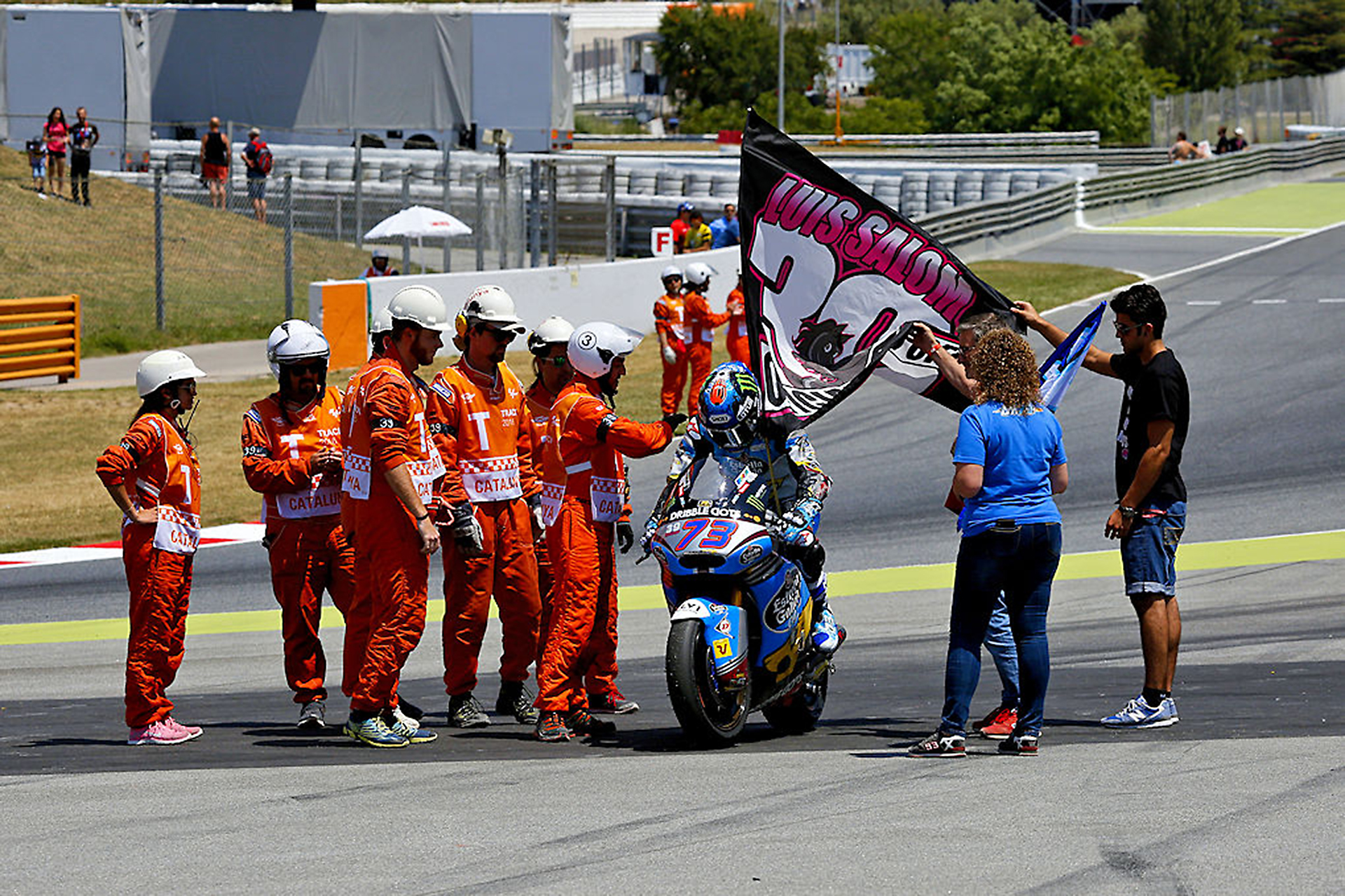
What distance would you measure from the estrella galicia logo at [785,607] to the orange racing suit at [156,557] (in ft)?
8.86

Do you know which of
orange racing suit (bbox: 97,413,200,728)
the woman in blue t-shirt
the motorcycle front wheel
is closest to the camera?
the woman in blue t-shirt

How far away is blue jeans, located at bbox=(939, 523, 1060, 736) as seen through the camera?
6898mm

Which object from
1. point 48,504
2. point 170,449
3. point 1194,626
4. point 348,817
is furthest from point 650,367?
point 348,817

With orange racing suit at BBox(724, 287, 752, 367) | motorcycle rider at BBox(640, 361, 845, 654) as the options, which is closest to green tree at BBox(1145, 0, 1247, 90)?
orange racing suit at BBox(724, 287, 752, 367)

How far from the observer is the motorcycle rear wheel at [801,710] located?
316 inches

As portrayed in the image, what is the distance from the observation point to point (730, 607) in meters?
7.36

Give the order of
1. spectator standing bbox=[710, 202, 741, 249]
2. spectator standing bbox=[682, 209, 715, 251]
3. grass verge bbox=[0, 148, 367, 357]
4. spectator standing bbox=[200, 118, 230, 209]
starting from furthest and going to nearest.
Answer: spectator standing bbox=[200, 118, 230, 209]
spectator standing bbox=[710, 202, 741, 249]
spectator standing bbox=[682, 209, 715, 251]
grass verge bbox=[0, 148, 367, 357]

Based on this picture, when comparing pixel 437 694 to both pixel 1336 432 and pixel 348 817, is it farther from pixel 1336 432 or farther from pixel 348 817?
pixel 1336 432

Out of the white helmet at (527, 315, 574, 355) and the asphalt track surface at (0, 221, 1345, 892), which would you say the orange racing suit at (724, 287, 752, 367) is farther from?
the white helmet at (527, 315, 574, 355)

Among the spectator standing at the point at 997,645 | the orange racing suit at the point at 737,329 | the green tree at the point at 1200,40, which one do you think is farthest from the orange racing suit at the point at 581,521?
the green tree at the point at 1200,40

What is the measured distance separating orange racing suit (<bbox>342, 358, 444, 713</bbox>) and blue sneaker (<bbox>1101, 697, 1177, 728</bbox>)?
3164 mm

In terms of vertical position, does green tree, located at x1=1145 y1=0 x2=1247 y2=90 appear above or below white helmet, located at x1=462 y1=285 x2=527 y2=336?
above

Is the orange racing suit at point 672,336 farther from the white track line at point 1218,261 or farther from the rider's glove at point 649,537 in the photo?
the rider's glove at point 649,537

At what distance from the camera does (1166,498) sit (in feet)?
25.2
